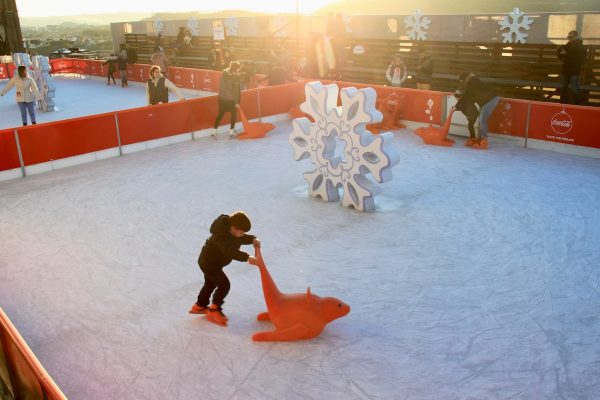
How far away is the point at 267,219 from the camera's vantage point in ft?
28.9

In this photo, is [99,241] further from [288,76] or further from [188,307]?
[288,76]

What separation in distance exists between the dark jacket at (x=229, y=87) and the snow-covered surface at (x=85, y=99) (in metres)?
6.33

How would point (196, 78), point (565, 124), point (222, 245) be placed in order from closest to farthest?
point (222, 245), point (565, 124), point (196, 78)

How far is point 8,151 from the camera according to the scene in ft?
36.6

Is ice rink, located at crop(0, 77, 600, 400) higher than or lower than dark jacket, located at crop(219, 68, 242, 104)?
lower

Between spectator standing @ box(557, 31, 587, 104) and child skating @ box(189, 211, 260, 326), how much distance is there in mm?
11430

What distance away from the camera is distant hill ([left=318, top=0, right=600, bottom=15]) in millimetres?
43375

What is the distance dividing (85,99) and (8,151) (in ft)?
34.7

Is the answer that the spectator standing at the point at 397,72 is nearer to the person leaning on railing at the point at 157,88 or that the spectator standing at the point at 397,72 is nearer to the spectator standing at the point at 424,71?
the spectator standing at the point at 424,71

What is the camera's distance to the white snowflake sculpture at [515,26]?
16812 mm

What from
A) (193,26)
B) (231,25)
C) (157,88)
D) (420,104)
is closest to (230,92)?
(157,88)

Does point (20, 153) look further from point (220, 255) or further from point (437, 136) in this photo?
→ point (437, 136)

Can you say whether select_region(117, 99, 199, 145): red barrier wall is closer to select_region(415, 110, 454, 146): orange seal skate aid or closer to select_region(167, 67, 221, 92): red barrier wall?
select_region(415, 110, 454, 146): orange seal skate aid

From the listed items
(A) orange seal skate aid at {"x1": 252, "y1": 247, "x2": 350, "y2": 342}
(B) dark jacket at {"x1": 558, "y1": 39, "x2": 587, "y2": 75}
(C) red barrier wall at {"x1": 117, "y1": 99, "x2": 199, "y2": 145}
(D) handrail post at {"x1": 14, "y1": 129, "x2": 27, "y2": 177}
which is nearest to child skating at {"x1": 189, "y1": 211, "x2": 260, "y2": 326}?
(A) orange seal skate aid at {"x1": 252, "y1": 247, "x2": 350, "y2": 342}
